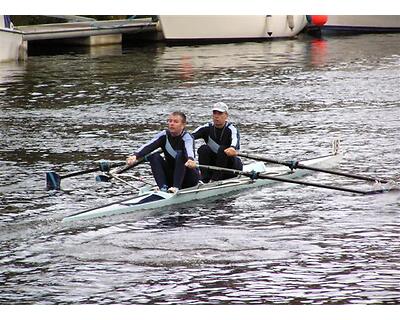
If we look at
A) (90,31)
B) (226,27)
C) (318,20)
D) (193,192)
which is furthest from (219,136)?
(318,20)

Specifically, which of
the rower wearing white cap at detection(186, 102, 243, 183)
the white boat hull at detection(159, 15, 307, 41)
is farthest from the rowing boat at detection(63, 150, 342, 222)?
the white boat hull at detection(159, 15, 307, 41)

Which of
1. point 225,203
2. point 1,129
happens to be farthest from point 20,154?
point 225,203

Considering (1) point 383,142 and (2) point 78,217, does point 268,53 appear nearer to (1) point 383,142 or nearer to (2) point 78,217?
(1) point 383,142

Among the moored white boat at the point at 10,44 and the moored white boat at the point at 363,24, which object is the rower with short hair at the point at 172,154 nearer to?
the moored white boat at the point at 10,44

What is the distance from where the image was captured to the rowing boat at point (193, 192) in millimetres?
13994

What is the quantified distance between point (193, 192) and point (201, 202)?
22cm

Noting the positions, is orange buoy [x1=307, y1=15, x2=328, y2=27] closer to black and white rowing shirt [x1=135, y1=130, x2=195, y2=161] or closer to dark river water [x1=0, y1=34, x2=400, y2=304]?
dark river water [x1=0, y1=34, x2=400, y2=304]

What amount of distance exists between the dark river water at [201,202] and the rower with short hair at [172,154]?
1.64ft

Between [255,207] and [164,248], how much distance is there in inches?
109

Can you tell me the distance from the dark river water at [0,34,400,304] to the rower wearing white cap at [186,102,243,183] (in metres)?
0.53

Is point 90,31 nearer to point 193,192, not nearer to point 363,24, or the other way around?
point 363,24

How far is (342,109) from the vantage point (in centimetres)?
2500

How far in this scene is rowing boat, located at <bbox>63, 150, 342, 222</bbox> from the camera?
1399cm

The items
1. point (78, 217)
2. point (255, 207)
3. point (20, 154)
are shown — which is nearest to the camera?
point (78, 217)
